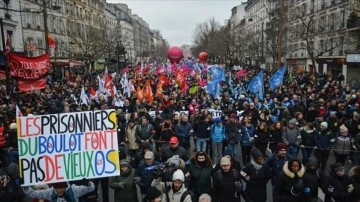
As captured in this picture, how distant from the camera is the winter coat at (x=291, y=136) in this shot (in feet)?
27.9

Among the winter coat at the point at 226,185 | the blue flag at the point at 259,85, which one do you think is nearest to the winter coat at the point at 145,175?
the winter coat at the point at 226,185

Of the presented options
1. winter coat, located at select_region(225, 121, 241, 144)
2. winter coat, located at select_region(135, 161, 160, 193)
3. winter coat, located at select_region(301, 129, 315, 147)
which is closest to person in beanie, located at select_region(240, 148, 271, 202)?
winter coat, located at select_region(135, 161, 160, 193)

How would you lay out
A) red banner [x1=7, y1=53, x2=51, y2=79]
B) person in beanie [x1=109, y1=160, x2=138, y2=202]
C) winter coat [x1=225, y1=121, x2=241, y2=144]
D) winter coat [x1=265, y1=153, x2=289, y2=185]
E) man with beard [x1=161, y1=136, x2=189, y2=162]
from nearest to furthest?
person in beanie [x1=109, y1=160, x2=138, y2=202] → winter coat [x1=265, y1=153, x2=289, y2=185] → man with beard [x1=161, y1=136, x2=189, y2=162] → winter coat [x1=225, y1=121, x2=241, y2=144] → red banner [x1=7, y1=53, x2=51, y2=79]

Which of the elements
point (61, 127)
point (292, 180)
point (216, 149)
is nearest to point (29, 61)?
point (216, 149)

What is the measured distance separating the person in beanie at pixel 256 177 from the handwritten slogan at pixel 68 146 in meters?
2.12

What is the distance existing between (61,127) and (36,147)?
1.38 feet

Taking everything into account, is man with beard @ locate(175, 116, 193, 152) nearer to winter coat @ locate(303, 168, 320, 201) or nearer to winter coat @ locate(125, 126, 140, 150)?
winter coat @ locate(125, 126, 140, 150)

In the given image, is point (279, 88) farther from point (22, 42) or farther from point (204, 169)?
point (22, 42)

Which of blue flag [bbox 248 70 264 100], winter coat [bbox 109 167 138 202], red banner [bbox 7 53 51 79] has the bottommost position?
winter coat [bbox 109 167 138 202]

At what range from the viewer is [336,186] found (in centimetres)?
520

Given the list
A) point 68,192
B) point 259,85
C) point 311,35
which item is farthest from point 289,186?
point 311,35

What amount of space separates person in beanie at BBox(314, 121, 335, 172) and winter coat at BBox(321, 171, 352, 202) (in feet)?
10.7

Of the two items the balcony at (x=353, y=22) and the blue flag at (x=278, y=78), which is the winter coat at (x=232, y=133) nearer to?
the blue flag at (x=278, y=78)

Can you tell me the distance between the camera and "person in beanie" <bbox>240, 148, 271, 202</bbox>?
5.69 meters
